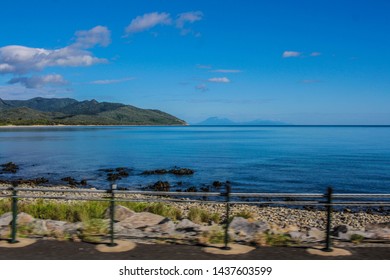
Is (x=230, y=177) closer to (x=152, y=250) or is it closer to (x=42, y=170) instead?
(x=42, y=170)

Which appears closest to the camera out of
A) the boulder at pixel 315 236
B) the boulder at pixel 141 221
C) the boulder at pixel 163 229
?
the boulder at pixel 315 236

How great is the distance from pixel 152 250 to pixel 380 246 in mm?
5311

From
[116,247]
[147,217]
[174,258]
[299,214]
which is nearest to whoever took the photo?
[174,258]

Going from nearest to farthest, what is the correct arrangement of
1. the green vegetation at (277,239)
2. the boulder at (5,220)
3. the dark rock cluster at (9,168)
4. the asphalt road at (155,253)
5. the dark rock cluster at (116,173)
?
the asphalt road at (155,253) → the green vegetation at (277,239) → the boulder at (5,220) → the dark rock cluster at (116,173) → the dark rock cluster at (9,168)

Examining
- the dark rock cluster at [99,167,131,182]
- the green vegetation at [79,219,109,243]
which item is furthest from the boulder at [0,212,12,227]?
the dark rock cluster at [99,167,131,182]

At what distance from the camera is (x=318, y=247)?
877 cm

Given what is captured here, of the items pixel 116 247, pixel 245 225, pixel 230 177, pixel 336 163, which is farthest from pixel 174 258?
pixel 336 163

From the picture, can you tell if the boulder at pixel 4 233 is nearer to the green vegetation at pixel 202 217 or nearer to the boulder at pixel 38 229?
the boulder at pixel 38 229

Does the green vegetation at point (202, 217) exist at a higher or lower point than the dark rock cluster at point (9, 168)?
higher

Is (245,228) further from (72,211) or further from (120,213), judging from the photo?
(72,211)

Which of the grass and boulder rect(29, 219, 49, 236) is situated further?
the grass

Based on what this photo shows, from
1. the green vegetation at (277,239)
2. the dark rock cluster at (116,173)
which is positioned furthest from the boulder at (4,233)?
the dark rock cluster at (116,173)

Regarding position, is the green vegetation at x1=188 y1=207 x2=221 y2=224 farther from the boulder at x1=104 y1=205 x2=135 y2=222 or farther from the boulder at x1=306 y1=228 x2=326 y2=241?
the boulder at x1=306 y1=228 x2=326 y2=241

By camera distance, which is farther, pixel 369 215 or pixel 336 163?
pixel 336 163
